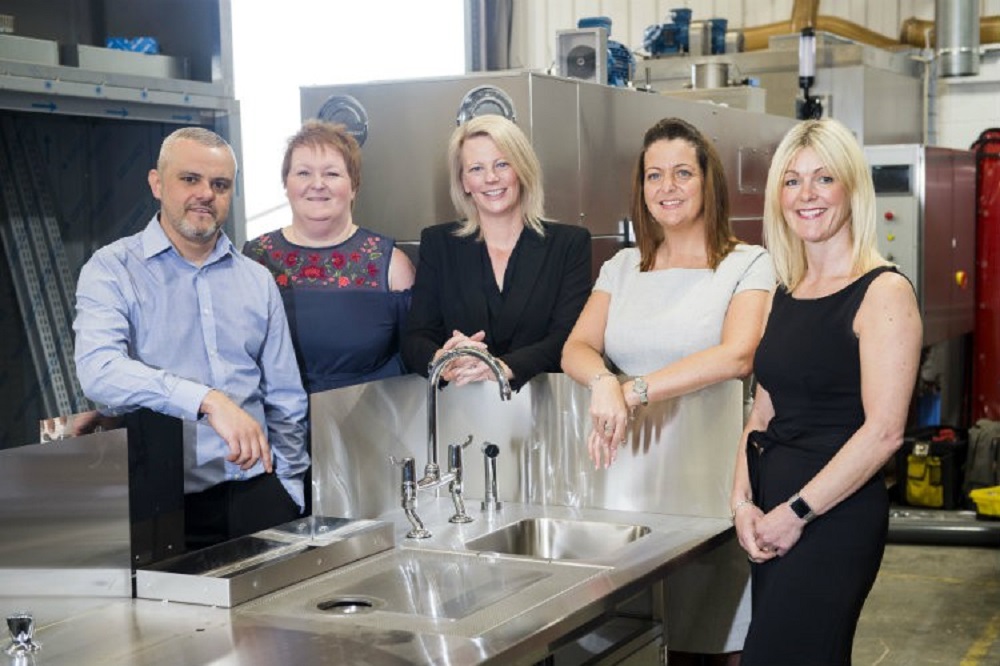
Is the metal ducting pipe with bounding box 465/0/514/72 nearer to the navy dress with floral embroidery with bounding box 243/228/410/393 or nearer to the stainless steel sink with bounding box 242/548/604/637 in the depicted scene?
the navy dress with floral embroidery with bounding box 243/228/410/393

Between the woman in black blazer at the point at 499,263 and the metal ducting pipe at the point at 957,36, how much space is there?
4.75 m

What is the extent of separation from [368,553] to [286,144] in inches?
44.9

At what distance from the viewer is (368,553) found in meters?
2.50

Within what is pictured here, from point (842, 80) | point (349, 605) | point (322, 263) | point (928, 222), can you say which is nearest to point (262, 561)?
point (349, 605)

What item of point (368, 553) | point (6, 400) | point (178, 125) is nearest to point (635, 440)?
point (368, 553)

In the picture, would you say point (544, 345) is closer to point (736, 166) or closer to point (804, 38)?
point (736, 166)

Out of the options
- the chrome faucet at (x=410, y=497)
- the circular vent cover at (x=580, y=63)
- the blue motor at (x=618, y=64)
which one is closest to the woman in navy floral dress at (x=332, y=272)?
the chrome faucet at (x=410, y=497)

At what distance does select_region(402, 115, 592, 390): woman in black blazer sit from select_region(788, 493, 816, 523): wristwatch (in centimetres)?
79

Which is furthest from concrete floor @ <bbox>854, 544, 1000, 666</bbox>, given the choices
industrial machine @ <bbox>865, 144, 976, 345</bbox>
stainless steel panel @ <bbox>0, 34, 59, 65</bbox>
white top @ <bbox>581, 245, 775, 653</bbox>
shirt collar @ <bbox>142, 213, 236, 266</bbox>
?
stainless steel panel @ <bbox>0, 34, 59, 65</bbox>

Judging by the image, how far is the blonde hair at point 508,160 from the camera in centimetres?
307

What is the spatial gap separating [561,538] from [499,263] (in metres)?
0.69

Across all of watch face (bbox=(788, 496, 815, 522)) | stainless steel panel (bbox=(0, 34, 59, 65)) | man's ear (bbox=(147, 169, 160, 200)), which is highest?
stainless steel panel (bbox=(0, 34, 59, 65))

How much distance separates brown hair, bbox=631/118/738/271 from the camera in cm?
288

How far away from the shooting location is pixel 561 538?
2781 millimetres
